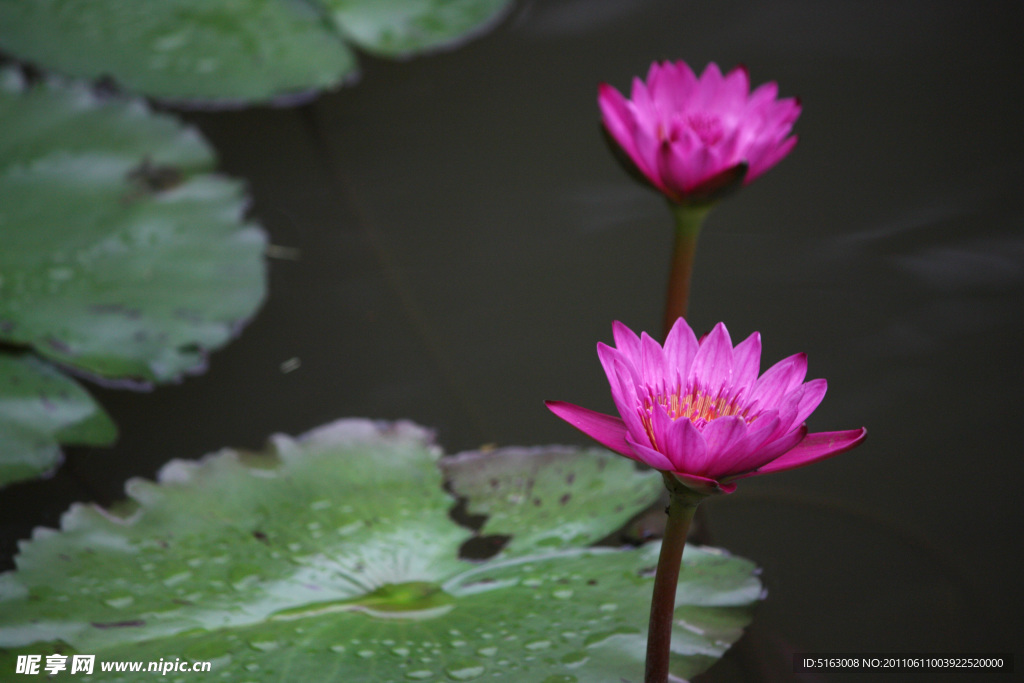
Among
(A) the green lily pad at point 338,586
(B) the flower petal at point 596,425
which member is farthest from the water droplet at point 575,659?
(B) the flower petal at point 596,425

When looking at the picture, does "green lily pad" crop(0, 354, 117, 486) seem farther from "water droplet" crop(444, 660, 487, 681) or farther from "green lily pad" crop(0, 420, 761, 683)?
"water droplet" crop(444, 660, 487, 681)

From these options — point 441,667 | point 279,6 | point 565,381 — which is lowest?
point 441,667

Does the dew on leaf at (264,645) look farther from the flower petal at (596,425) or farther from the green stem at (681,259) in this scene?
the green stem at (681,259)

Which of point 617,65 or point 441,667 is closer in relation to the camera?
point 441,667

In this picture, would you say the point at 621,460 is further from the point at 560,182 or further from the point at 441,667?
the point at 560,182

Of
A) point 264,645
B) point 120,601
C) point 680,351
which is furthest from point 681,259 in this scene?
point 120,601

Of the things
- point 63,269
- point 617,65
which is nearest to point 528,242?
point 617,65
